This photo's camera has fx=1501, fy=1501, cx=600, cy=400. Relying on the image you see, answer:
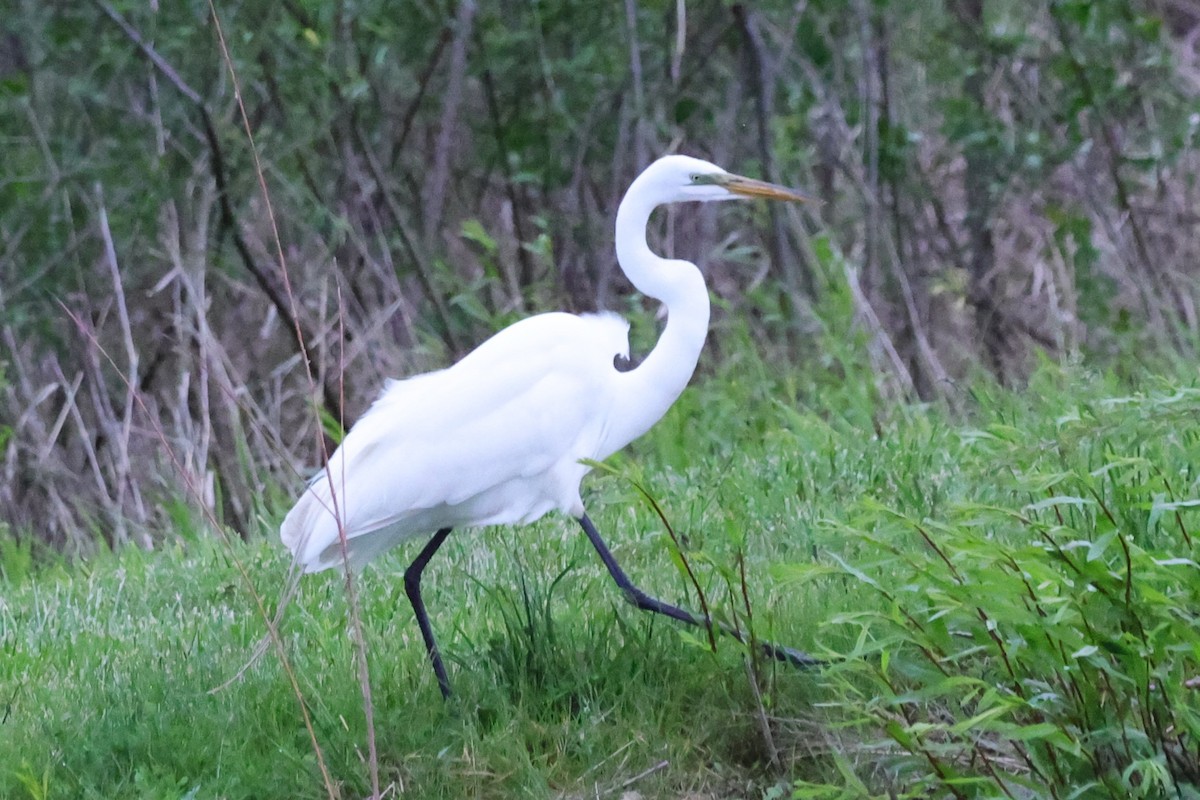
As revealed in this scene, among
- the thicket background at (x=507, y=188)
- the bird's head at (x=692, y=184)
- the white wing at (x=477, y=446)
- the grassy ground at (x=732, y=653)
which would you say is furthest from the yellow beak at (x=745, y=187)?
the thicket background at (x=507, y=188)

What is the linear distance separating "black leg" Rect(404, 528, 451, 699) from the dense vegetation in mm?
48

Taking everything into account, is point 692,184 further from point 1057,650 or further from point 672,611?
point 1057,650

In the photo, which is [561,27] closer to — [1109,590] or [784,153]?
[784,153]

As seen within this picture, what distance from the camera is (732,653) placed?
2.92m

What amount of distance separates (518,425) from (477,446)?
0.10 metres

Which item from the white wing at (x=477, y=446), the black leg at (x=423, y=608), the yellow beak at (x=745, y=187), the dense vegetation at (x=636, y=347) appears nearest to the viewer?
the dense vegetation at (x=636, y=347)

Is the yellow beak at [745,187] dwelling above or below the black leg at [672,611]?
above

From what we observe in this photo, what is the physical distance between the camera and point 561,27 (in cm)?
674

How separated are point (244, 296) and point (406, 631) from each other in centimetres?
426

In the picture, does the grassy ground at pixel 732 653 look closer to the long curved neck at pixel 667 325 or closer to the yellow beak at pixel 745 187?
the long curved neck at pixel 667 325

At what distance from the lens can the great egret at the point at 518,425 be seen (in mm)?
3201

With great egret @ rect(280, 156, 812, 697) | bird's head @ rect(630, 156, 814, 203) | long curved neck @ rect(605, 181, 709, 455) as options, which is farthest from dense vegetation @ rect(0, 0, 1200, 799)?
bird's head @ rect(630, 156, 814, 203)

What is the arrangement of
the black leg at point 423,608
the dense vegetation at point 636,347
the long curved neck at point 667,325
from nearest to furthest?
the dense vegetation at point 636,347
the black leg at point 423,608
the long curved neck at point 667,325

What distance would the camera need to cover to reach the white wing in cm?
320
